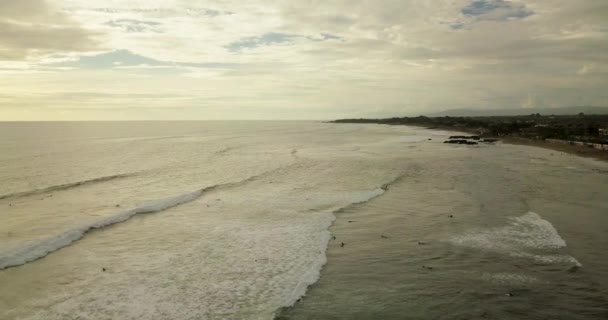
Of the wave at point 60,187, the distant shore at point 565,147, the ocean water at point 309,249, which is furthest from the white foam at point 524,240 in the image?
the distant shore at point 565,147

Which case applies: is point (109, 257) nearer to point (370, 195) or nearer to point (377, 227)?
point (377, 227)

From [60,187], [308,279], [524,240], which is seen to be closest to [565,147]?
[524,240]

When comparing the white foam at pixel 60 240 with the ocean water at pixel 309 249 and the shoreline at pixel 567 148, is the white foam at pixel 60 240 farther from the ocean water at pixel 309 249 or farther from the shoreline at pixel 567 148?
the shoreline at pixel 567 148

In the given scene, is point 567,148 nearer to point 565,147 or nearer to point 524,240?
point 565,147

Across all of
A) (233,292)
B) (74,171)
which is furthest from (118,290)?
(74,171)

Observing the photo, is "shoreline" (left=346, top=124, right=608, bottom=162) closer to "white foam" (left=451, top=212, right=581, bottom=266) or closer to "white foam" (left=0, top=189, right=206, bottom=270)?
"white foam" (left=451, top=212, right=581, bottom=266)

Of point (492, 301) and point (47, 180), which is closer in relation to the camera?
point (492, 301)

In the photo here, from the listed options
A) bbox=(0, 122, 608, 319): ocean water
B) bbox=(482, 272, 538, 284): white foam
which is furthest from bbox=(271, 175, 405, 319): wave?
bbox=(482, 272, 538, 284): white foam
